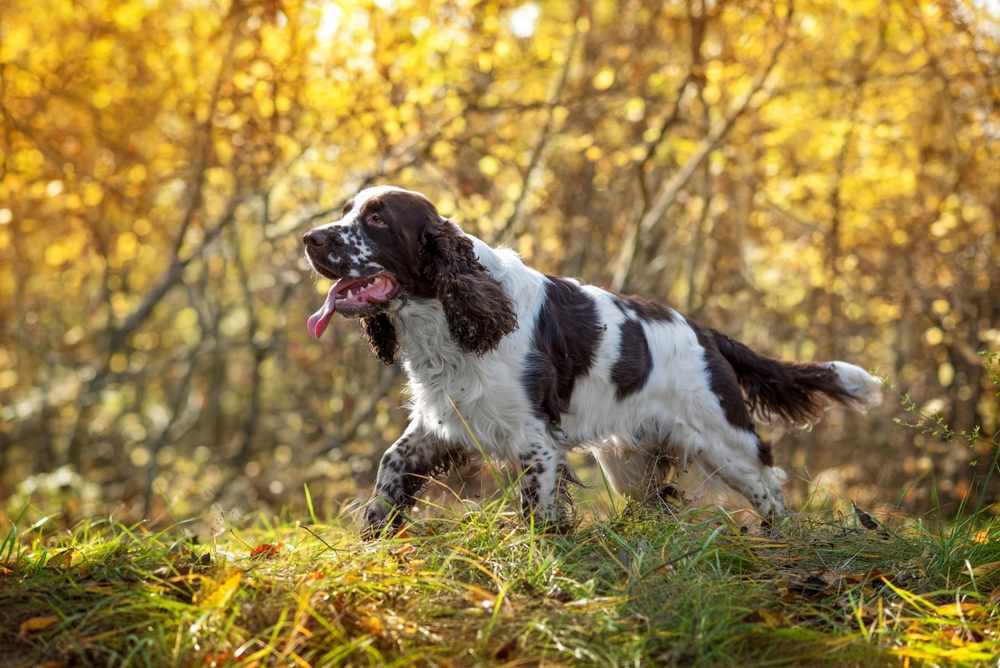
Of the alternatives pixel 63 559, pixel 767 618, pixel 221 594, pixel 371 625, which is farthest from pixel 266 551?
pixel 767 618

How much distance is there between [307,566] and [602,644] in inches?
37.9

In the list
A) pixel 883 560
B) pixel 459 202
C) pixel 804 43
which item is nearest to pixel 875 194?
pixel 804 43

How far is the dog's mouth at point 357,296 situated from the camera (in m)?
4.37

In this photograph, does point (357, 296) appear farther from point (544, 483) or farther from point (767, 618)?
point (767, 618)

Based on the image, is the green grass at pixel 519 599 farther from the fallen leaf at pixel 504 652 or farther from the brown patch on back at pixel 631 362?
the brown patch on back at pixel 631 362

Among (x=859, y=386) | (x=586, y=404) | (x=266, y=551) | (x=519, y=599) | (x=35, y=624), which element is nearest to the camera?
(x=35, y=624)

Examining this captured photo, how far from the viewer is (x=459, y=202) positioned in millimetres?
7902

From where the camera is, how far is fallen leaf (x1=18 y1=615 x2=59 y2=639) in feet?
10.4

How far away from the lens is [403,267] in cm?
449

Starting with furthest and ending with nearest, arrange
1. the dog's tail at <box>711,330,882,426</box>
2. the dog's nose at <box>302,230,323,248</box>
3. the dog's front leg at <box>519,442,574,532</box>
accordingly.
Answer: the dog's tail at <box>711,330,882,426</box>, the dog's front leg at <box>519,442,574,532</box>, the dog's nose at <box>302,230,323,248</box>

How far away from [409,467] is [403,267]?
79 cm

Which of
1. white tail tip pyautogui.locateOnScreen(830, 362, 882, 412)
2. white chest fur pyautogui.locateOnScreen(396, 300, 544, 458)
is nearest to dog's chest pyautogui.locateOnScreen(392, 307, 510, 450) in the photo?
white chest fur pyautogui.locateOnScreen(396, 300, 544, 458)

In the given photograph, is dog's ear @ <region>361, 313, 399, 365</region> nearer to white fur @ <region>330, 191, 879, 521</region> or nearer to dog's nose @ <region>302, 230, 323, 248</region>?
white fur @ <region>330, 191, 879, 521</region>

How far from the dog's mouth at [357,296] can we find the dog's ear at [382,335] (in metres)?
0.19
